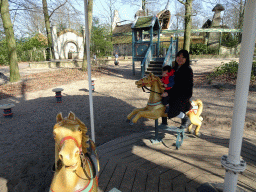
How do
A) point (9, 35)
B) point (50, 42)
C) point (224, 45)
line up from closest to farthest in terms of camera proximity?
point (9, 35) → point (50, 42) → point (224, 45)

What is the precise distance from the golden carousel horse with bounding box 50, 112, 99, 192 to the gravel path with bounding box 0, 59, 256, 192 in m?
1.76

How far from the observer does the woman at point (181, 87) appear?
3.05 m

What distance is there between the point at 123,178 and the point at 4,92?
995cm

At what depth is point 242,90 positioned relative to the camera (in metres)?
2.03

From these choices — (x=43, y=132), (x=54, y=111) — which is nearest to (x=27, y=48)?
(x=54, y=111)

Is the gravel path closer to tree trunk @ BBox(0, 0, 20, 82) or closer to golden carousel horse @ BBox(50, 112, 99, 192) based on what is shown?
golden carousel horse @ BBox(50, 112, 99, 192)

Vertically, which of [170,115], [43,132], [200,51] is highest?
[200,51]

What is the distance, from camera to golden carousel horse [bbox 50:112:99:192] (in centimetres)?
129

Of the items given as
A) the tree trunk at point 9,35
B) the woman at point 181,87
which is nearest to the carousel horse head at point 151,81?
the woman at point 181,87

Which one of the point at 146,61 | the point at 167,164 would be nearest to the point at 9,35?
the point at 146,61

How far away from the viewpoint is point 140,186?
257 centimetres

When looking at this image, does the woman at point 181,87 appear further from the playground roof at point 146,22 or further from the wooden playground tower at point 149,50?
the playground roof at point 146,22

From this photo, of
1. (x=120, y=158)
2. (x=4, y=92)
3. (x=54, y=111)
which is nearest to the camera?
(x=120, y=158)

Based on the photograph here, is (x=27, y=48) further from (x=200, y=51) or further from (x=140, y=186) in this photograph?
(x=140, y=186)
